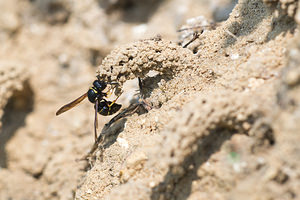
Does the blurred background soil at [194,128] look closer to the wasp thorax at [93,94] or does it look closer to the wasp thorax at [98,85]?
the wasp thorax at [98,85]

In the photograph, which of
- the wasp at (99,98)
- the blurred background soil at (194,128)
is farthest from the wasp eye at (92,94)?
the blurred background soil at (194,128)

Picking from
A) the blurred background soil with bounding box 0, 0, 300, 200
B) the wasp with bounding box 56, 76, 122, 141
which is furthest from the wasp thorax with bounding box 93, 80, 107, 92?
the blurred background soil with bounding box 0, 0, 300, 200

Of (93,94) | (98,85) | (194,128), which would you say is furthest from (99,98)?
(194,128)

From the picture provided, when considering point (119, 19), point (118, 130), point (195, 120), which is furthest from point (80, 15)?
point (195, 120)

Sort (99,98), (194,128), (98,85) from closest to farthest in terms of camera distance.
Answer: (194,128) < (98,85) < (99,98)

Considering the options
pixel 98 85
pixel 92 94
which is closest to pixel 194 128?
pixel 98 85

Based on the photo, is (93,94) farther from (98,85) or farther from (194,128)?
(194,128)

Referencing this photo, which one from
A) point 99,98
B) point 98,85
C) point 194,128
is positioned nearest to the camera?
point 194,128

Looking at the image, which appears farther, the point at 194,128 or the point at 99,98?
the point at 99,98

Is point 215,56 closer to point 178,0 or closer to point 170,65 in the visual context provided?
point 170,65

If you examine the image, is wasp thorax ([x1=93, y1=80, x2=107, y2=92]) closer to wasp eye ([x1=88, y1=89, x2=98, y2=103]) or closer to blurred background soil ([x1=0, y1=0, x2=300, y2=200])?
wasp eye ([x1=88, y1=89, x2=98, y2=103])

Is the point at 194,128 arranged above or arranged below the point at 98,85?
below
